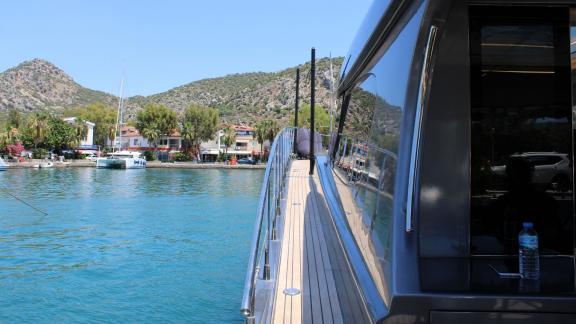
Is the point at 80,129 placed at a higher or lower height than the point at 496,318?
higher

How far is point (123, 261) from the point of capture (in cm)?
1334

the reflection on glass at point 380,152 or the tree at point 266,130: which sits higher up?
the tree at point 266,130

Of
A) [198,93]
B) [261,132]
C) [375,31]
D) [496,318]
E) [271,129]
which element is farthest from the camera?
[198,93]

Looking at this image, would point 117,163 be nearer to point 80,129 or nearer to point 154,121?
point 154,121

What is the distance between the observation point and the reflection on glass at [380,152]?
96.7 inches

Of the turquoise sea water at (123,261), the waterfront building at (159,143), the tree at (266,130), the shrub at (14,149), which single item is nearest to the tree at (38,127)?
the shrub at (14,149)

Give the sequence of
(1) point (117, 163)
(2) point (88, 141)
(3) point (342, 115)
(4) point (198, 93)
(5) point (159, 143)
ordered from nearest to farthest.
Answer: (3) point (342, 115), (1) point (117, 163), (2) point (88, 141), (5) point (159, 143), (4) point (198, 93)

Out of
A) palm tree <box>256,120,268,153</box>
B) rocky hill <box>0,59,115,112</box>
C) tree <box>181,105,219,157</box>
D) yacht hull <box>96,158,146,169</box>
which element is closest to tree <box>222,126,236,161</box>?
tree <box>181,105,219,157</box>

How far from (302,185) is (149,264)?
16.4ft

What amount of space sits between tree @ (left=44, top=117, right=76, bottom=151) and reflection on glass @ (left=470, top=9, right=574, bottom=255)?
74682 millimetres

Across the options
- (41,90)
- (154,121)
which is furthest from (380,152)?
(41,90)

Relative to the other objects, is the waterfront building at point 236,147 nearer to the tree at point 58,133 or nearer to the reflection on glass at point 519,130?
the tree at point 58,133

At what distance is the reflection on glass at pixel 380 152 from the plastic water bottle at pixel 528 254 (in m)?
0.72

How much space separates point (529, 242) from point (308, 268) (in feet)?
9.64
